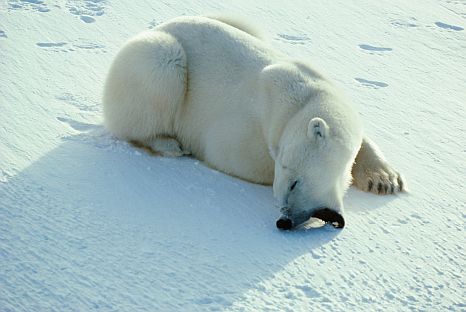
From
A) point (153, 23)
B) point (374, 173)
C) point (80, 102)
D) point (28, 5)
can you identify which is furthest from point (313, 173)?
point (28, 5)

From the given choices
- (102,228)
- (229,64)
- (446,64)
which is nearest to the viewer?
(102,228)

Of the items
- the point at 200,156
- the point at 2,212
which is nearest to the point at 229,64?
the point at 200,156

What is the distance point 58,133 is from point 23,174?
0.74 metres

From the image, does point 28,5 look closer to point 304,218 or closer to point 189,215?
point 189,215

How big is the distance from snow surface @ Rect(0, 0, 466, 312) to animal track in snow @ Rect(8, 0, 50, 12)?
623 mm

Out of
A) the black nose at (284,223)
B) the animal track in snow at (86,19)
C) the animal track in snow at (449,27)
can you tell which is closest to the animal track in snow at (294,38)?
the animal track in snow at (449,27)

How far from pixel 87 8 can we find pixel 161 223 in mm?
4436

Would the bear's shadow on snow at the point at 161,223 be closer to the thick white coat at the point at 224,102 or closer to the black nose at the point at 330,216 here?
the black nose at the point at 330,216

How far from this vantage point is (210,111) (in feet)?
15.9

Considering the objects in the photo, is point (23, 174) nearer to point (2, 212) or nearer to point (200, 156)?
point (2, 212)

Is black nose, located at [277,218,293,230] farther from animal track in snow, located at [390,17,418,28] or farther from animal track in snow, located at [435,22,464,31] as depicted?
animal track in snow, located at [435,22,464,31]

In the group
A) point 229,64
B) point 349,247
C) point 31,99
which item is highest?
point 229,64

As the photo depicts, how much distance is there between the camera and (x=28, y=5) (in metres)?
7.50

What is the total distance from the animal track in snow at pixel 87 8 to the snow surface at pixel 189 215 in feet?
1.82
